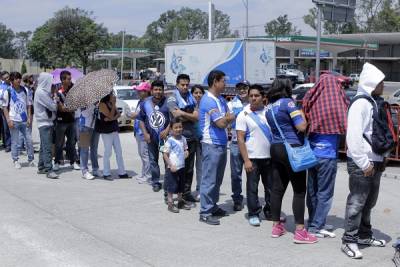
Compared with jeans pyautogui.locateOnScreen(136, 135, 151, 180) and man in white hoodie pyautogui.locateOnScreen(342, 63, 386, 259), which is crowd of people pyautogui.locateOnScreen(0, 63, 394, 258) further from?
jeans pyautogui.locateOnScreen(136, 135, 151, 180)

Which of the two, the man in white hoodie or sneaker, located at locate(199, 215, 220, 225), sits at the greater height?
the man in white hoodie

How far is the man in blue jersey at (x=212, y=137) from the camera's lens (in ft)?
21.2

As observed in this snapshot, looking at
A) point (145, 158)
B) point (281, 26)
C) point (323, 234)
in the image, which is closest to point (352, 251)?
point (323, 234)

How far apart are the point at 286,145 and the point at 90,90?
4334 millimetres

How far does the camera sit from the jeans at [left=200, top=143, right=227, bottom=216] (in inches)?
258

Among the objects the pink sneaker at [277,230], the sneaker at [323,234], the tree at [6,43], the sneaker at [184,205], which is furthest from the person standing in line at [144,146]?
the tree at [6,43]

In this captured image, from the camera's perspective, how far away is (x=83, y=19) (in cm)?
4856

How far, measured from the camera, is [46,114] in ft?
31.6

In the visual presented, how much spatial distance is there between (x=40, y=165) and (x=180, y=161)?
394cm

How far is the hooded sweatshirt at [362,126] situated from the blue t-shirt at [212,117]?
169 cm

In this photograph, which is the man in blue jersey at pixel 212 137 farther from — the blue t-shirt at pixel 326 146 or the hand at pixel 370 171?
the hand at pixel 370 171

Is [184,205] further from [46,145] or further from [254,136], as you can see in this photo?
[46,145]

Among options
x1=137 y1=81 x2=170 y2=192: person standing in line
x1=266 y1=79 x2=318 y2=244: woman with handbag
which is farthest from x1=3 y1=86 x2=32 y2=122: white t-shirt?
x1=266 y1=79 x2=318 y2=244: woman with handbag

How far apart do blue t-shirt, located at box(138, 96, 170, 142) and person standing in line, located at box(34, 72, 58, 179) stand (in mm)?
1957
